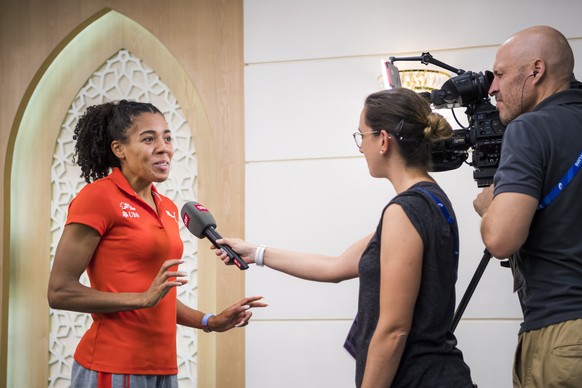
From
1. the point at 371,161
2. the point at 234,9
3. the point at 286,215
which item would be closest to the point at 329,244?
the point at 286,215

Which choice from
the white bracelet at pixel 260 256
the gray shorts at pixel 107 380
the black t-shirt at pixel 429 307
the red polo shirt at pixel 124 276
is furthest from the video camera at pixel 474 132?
the gray shorts at pixel 107 380

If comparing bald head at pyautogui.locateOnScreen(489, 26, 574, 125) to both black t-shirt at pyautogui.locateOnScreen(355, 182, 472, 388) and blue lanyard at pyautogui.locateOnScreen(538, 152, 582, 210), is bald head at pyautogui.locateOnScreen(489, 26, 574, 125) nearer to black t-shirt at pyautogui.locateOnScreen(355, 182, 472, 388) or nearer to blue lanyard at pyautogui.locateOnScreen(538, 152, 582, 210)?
blue lanyard at pyautogui.locateOnScreen(538, 152, 582, 210)

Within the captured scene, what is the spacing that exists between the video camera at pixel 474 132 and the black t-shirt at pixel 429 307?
25 centimetres

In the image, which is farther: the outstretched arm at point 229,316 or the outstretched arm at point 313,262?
the outstretched arm at point 229,316

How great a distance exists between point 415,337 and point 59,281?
3.40 ft

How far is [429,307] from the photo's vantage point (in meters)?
1.57

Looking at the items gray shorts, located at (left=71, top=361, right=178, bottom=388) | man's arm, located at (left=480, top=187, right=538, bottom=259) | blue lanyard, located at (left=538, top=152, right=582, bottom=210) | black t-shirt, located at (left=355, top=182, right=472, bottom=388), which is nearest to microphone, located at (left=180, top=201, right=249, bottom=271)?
gray shorts, located at (left=71, top=361, right=178, bottom=388)

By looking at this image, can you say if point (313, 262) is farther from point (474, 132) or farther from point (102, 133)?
point (102, 133)

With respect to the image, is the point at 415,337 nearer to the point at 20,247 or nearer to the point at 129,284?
the point at 129,284

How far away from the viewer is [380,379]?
5.05 ft

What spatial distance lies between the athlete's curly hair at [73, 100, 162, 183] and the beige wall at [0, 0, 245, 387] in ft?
4.08

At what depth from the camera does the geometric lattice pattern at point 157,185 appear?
3.66 metres

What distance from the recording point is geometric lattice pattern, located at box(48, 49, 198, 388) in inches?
144

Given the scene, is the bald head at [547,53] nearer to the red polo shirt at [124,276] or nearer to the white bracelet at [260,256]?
the white bracelet at [260,256]
